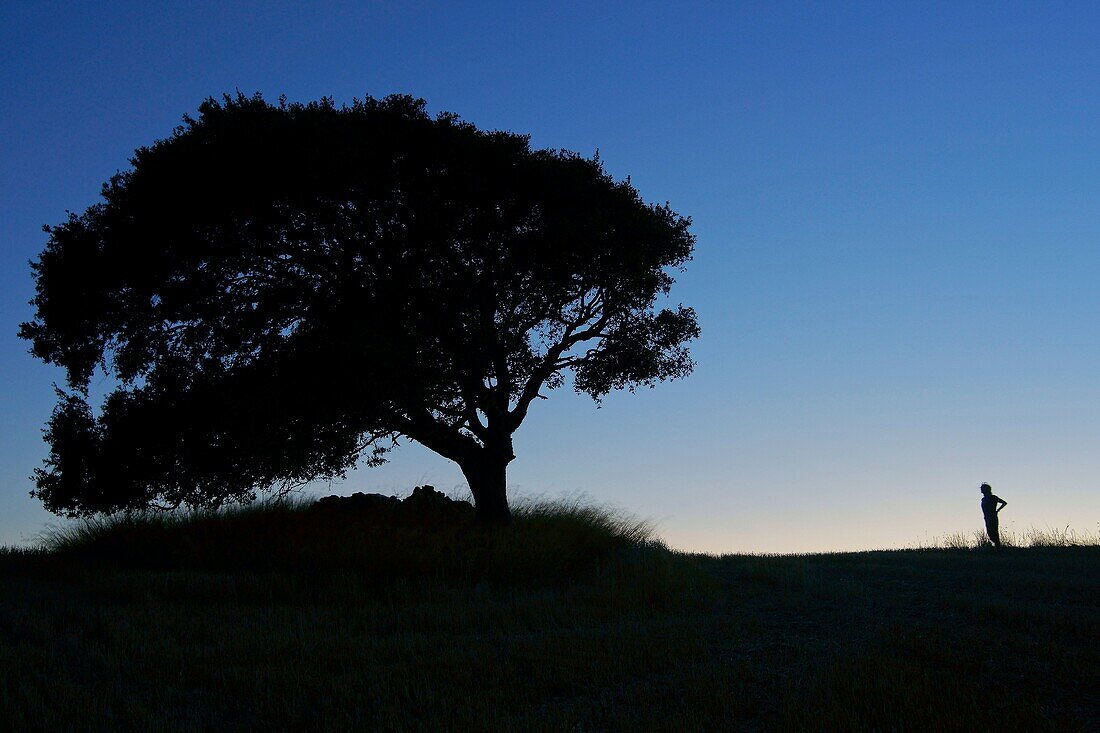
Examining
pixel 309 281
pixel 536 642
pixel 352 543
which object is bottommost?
pixel 536 642

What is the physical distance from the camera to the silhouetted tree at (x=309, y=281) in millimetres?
19484

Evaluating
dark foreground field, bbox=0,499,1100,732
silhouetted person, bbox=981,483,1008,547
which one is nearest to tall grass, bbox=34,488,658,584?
dark foreground field, bbox=0,499,1100,732

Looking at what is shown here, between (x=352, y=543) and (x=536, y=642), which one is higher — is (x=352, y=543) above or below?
above

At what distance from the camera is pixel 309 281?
67.7ft

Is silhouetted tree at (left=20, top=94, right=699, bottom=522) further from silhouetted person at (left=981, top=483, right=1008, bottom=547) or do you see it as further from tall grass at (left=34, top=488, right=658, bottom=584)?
silhouetted person at (left=981, top=483, right=1008, bottom=547)

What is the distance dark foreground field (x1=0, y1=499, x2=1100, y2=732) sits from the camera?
9.27m

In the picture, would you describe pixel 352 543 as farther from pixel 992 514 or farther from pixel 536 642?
pixel 992 514

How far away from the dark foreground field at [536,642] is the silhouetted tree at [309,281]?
2225 millimetres

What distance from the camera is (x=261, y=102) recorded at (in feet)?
69.4

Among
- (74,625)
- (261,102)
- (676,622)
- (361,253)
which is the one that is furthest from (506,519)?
(261,102)

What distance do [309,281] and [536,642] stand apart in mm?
11380

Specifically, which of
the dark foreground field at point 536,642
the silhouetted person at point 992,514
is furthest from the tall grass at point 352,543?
the silhouetted person at point 992,514

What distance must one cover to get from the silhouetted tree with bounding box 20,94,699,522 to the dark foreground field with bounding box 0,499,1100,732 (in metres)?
2.23

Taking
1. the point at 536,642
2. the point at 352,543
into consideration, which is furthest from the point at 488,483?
the point at 536,642
